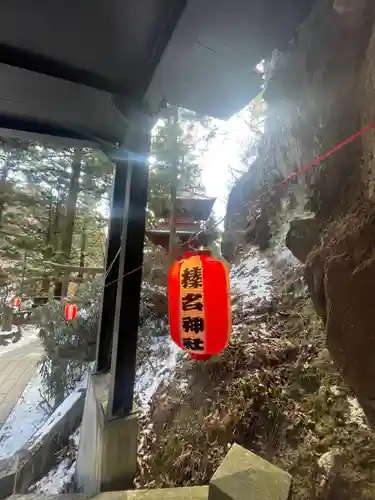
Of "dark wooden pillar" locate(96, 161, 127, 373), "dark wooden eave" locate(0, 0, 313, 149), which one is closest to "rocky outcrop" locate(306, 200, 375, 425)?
"dark wooden eave" locate(0, 0, 313, 149)

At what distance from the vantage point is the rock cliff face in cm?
214

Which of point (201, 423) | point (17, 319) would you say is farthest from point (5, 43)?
point (17, 319)

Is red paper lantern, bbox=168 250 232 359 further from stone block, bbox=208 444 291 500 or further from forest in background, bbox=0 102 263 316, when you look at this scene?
forest in background, bbox=0 102 263 316

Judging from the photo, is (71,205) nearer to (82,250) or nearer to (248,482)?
(82,250)

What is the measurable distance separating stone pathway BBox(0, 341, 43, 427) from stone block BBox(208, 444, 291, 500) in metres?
9.21

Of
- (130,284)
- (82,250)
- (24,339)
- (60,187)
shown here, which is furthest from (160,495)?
(24,339)

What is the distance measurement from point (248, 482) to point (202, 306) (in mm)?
1290

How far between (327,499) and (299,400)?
43.6 inches

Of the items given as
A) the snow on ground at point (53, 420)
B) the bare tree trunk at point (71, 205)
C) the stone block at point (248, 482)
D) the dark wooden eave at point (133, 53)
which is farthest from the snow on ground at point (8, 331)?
the stone block at point (248, 482)

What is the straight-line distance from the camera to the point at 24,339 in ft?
54.0

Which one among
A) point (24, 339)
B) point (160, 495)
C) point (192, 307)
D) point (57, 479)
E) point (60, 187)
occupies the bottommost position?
point (57, 479)

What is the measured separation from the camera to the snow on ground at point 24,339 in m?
14.9

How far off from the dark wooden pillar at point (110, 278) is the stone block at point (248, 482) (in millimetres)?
2893

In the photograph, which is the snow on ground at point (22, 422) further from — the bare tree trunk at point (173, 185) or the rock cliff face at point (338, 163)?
the rock cliff face at point (338, 163)
